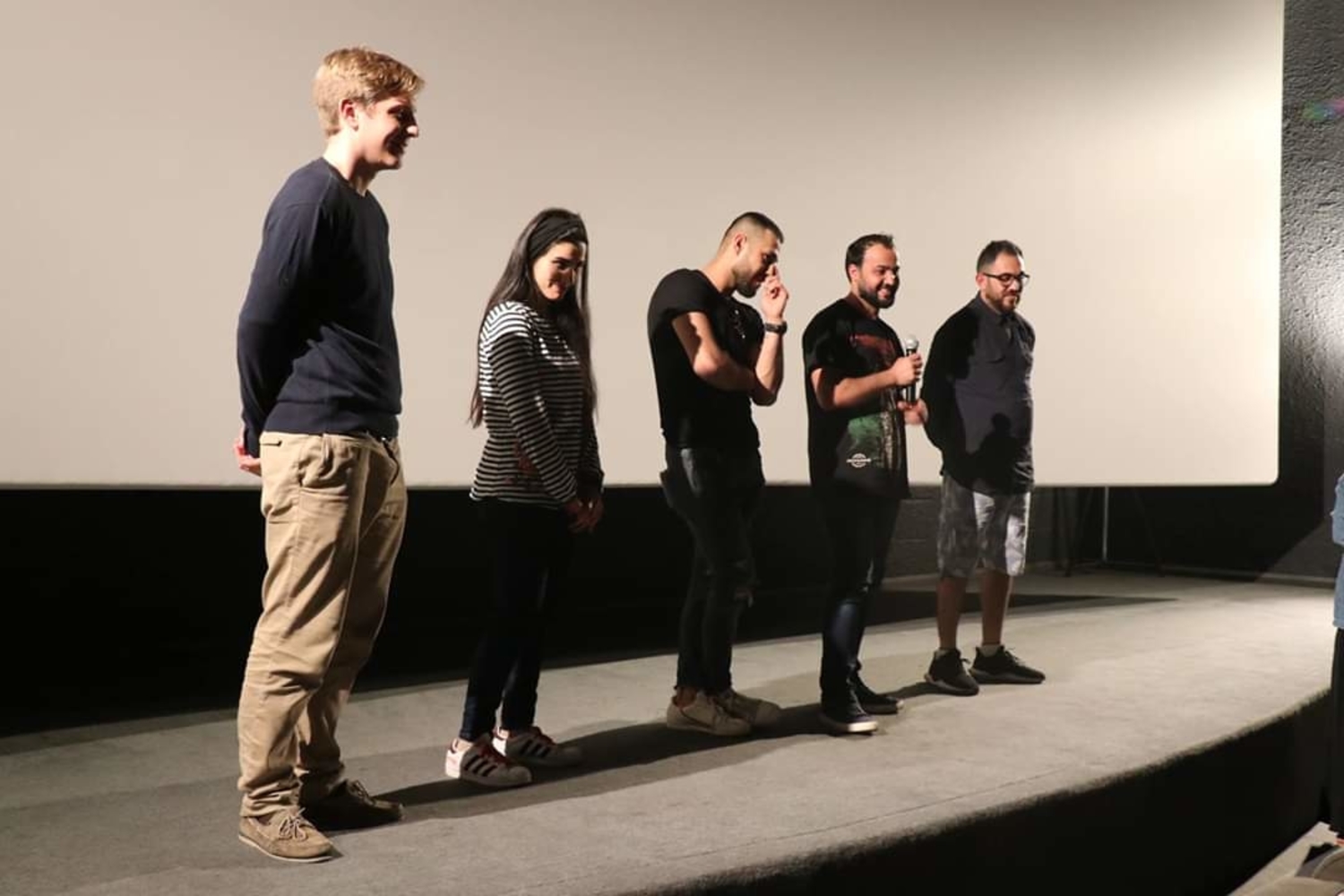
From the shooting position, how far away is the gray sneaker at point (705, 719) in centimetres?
298

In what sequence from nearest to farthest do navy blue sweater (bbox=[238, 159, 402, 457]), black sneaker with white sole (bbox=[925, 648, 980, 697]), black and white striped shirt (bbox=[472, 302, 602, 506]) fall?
navy blue sweater (bbox=[238, 159, 402, 457]), black and white striped shirt (bbox=[472, 302, 602, 506]), black sneaker with white sole (bbox=[925, 648, 980, 697])

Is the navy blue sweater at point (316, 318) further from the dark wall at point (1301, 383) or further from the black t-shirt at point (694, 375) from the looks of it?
the dark wall at point (1301, 383)

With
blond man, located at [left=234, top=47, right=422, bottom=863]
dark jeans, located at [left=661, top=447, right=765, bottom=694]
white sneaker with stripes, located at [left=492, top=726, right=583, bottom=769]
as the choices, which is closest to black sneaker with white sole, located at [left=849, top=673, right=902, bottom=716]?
dark jeans, located at [left=661, top=447, right=765, bottom=694]

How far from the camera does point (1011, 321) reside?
3631mm

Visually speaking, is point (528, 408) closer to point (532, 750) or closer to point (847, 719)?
point (532, 750)

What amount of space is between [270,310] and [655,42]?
1.72 m

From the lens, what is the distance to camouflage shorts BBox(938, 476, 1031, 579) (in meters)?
3.53

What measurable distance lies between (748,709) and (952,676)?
0.73 metres

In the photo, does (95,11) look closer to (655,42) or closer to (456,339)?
(456,339)

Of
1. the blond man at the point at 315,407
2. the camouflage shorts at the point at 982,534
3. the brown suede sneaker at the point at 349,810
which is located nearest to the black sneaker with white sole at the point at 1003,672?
the camouflage shorts at the point at 982,534

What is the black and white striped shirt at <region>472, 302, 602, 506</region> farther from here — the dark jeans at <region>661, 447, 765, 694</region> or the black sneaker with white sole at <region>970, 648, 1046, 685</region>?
the black sneaker with white sole at <region>970, 648, 1046, 685</region>

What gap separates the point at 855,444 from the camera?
308cm

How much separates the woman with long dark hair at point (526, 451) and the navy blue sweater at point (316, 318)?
1.37 feet

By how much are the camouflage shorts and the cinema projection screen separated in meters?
0.27
